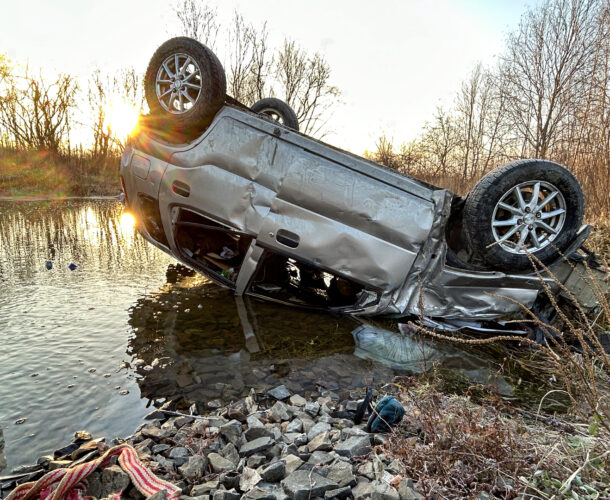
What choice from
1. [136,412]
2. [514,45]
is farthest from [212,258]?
[514,45]

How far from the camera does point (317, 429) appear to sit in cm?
234

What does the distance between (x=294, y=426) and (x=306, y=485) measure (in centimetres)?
72

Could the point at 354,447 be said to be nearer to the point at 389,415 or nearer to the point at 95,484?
the point at 389,415

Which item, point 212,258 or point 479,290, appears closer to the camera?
point 479,290

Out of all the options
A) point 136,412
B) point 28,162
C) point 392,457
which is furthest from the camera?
point 28,162

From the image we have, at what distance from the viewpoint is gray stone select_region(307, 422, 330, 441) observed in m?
2.30

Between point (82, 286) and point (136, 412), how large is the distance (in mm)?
2986

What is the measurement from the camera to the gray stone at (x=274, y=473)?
1789 mm

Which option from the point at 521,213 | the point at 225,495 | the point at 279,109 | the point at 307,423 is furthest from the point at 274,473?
the point at 279,109

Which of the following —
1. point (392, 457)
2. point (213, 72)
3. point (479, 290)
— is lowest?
point (392, 457)

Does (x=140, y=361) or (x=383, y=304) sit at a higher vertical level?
(x=383, y=304)

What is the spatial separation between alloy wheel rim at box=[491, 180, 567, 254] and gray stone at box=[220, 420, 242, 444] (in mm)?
2796

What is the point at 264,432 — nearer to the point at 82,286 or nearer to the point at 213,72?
the point at 213,72

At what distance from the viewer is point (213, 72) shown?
3.87 metres
